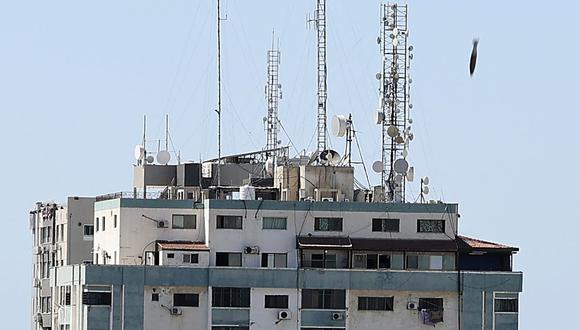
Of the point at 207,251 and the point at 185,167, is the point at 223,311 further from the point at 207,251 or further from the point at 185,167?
the point at 185,167

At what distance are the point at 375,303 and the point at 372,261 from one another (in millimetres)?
2174

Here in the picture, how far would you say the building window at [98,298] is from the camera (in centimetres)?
10806

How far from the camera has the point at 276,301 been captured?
10906cm

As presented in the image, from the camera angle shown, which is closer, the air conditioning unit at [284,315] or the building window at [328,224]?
the air conditioning unit at [284,315]

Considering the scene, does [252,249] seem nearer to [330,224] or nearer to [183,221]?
[183,221]

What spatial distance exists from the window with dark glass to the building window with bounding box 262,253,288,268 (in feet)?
16.0

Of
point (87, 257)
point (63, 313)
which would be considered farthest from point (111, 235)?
point (87, 257)

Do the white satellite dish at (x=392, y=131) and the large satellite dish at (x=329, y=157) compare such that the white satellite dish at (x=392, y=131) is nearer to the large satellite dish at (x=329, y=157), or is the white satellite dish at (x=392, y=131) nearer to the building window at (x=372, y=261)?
the large satellite dish at (x=329, y=157)

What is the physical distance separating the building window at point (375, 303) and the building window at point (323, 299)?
92 cm

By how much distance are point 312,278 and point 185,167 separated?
13.7 meters

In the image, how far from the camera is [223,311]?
356 ft

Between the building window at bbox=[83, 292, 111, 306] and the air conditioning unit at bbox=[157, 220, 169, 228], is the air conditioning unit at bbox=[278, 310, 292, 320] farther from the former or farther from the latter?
the building window at bbox=[83, 292, 111, 306]

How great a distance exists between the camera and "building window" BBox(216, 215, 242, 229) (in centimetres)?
10975

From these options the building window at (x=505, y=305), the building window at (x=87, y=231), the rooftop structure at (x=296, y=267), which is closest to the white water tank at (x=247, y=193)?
the rooftop structure at (x=296, y=267)
